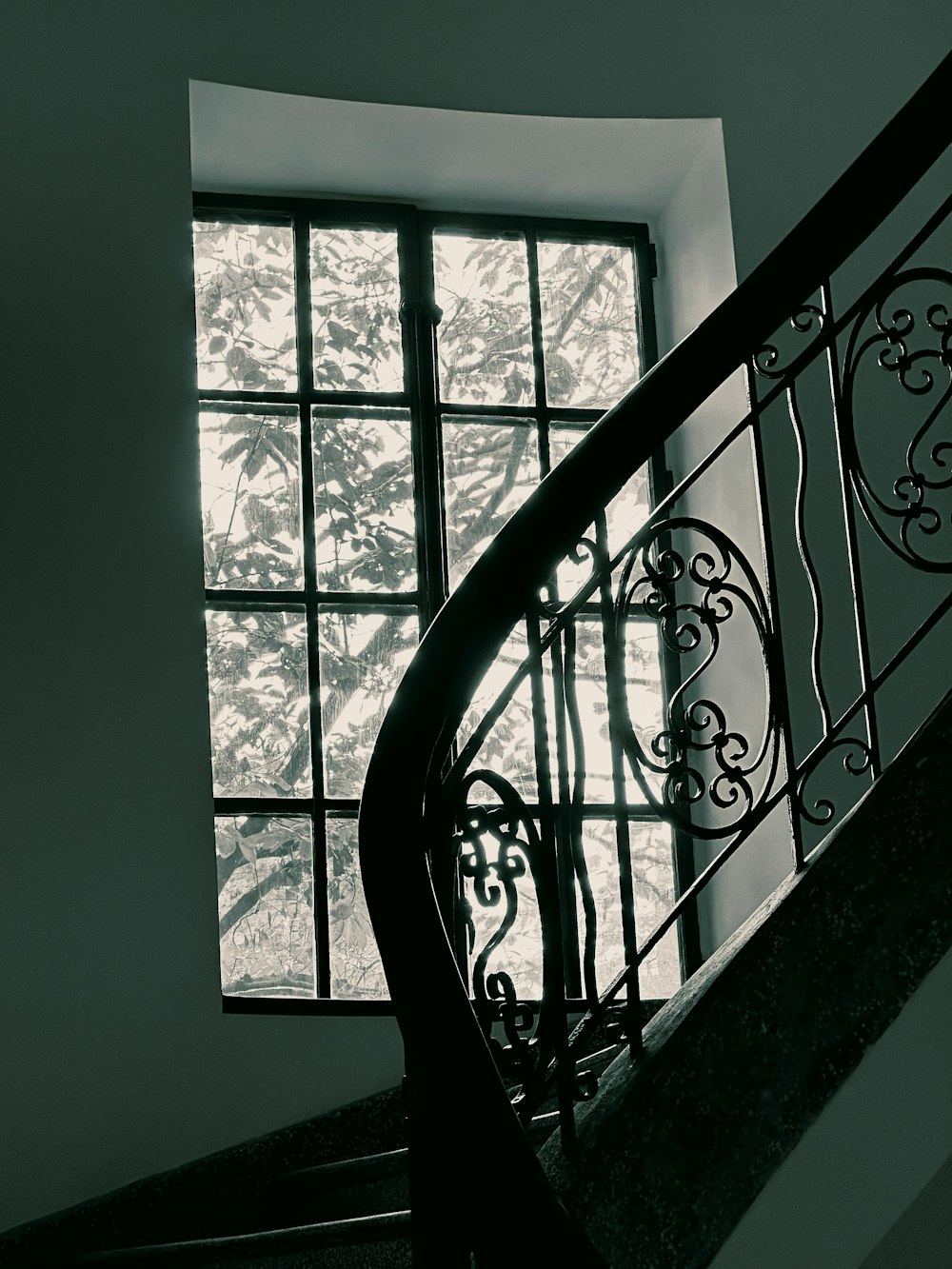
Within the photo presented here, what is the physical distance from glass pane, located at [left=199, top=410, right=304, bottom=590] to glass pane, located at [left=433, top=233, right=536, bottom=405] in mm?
546

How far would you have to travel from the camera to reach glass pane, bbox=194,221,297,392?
4.35m

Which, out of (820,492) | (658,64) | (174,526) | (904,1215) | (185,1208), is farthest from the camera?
(658,64)

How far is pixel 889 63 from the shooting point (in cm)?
455

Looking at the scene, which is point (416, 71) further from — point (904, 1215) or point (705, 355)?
point (904, 1215)

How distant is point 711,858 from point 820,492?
1.07m

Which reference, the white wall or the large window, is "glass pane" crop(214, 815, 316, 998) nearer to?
the large window

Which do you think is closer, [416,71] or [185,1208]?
[185,1208]

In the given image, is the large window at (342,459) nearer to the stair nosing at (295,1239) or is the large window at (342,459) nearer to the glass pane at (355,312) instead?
the glass pane at (355,312)

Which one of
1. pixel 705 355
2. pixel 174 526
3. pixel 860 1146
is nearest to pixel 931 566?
pixel 705 355

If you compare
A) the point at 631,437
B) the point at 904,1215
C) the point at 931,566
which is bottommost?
the point at 904,1215

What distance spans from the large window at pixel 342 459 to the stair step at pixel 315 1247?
3.21 feet

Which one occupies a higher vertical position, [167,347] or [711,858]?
[167,347]

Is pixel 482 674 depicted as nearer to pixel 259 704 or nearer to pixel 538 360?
pixel 259 704

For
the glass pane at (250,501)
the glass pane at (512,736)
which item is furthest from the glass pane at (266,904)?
the glass pane at (250,501)
